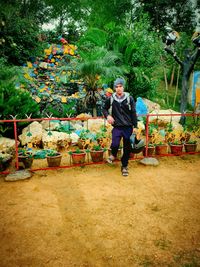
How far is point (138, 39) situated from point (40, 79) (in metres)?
5.26

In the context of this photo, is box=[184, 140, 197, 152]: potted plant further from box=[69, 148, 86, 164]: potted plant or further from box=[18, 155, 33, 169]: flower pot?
box=[18, 155, 33, 169]: flower pot

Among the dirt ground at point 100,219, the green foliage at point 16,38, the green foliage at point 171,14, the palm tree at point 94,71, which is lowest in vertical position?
the dirt ground at point 100,219

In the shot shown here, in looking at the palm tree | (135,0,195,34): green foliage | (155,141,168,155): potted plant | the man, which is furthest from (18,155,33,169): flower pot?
(135,0,195,34): green foliage

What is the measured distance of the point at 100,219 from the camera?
3.42 m

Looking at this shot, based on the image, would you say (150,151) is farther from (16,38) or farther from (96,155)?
(16,38)

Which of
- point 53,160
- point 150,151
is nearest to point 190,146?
point 150,151

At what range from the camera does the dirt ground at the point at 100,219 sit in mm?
2688

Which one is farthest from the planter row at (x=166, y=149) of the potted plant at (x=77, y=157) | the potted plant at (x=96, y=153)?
the potted plant at (x=77, y=157)

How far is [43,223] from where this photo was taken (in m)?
3.32

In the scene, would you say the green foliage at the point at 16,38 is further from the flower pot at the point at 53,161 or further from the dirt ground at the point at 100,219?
the dirt ground at the point at 100,219

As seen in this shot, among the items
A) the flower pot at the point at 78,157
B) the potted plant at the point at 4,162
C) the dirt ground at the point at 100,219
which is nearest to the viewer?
the dirt ground at the point at 100,219

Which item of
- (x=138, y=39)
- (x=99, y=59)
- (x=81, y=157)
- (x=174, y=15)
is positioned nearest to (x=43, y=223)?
(x=81, y=157)

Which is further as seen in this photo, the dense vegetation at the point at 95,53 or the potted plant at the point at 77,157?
the dense vegetation at the point at 95,53

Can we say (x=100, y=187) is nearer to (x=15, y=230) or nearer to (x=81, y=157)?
(x=81, y=157)
